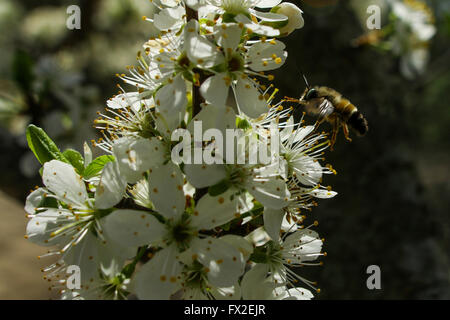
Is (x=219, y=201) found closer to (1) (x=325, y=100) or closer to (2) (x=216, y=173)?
(2) (x=216, y=173)

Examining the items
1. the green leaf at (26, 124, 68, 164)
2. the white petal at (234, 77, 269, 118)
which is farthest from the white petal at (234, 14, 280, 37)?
the green leaf at (26, 124, 68, 164)

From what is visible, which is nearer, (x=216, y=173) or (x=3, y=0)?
(x=216, y=173)

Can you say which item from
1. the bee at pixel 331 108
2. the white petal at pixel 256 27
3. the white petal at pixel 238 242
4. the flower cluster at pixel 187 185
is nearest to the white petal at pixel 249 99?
the flower cluster at pixel 187 185

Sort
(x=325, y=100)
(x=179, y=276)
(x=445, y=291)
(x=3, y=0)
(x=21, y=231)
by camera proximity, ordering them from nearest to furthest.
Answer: (x=179, y=276)
(x=325, y=100)
(x=445, y=291)
(x=3, y=0)
(x=21, y=231)

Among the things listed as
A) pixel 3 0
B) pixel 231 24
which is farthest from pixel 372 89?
pixel 3 0

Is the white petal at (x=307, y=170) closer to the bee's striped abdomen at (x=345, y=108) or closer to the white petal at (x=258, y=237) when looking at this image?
the white petal at (x=258, y=237)

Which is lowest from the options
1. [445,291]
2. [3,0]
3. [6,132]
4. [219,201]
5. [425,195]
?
[445,291]
